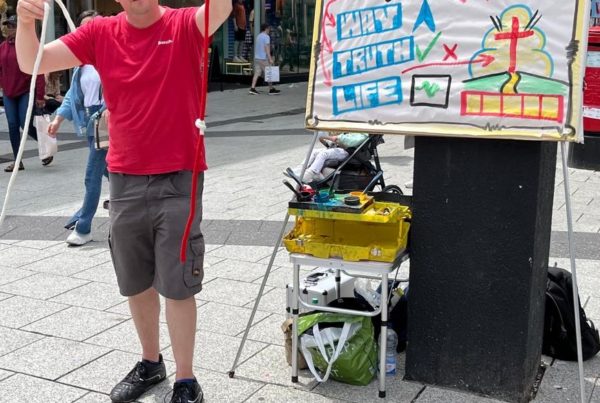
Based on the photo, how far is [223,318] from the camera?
4.44 meters

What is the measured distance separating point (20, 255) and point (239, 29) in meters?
16.8

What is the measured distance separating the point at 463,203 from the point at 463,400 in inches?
34.2

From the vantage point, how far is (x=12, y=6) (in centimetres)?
1623

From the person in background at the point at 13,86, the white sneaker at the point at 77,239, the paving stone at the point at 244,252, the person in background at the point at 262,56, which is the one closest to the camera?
the paving stone at the point at 244,252

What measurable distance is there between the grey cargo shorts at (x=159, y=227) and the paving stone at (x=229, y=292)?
1.48 m

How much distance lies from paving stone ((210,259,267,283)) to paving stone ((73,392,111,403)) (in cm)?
173

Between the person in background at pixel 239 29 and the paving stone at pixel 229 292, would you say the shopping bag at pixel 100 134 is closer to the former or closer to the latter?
the paving stone at pixel 229 292

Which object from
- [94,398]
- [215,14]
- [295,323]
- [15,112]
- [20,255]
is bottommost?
[94,398]

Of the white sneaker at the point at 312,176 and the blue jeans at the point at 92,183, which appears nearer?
the blue jeans at the point at 92,183

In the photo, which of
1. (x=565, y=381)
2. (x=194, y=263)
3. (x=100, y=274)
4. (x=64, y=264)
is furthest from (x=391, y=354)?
(x=64, y=264)

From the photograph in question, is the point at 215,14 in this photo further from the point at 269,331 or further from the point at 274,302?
the point at 274,302

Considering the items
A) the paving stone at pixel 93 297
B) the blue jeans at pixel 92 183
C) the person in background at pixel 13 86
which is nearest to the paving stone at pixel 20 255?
the blue jeans at pixel 92 183

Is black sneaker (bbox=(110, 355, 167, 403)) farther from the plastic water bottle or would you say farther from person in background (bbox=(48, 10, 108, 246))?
person in background (bbox=(48, 10, 108, 246))

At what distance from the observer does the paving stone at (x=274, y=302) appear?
15.0 ft
